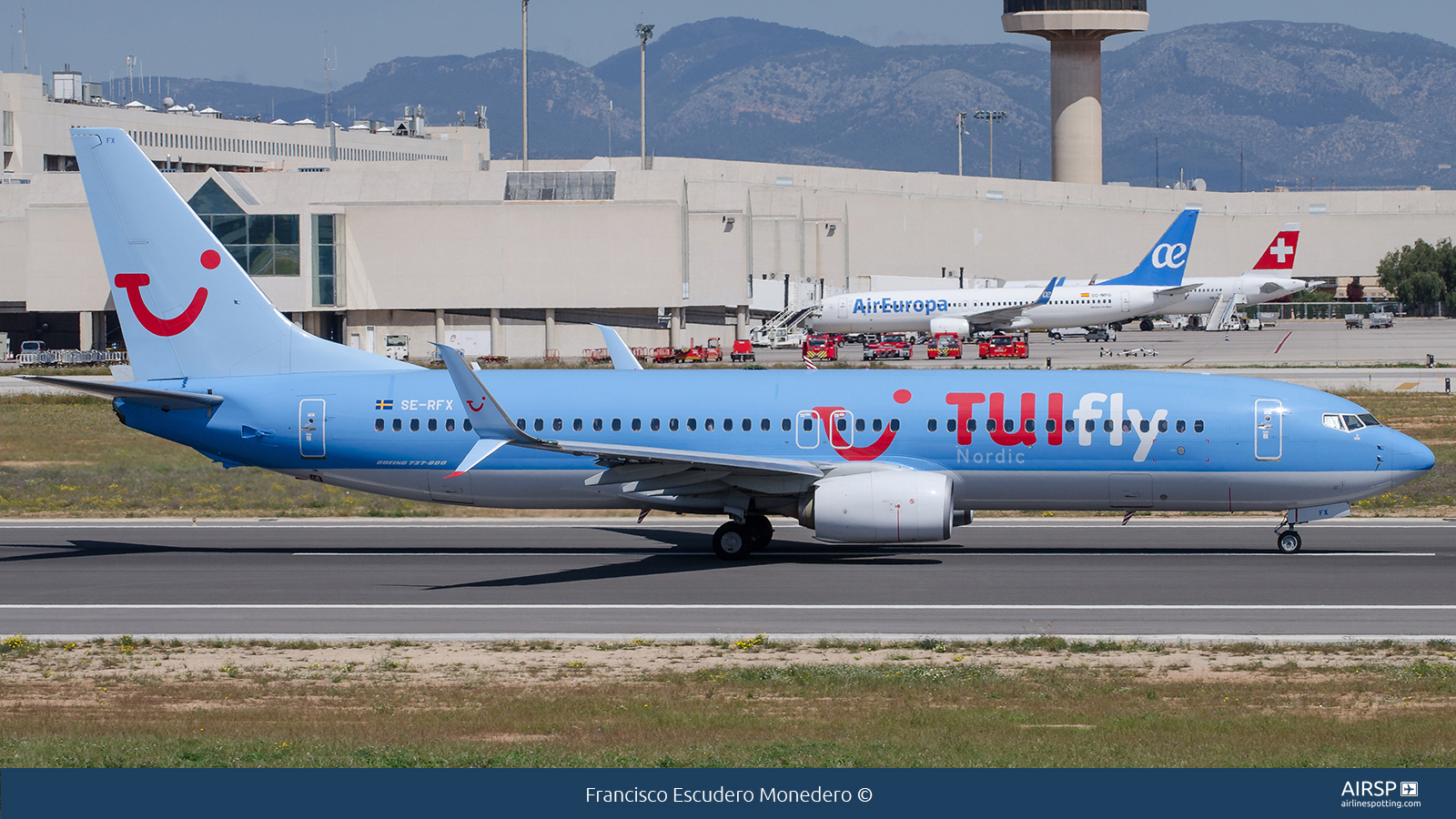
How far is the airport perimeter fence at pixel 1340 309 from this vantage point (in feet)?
580

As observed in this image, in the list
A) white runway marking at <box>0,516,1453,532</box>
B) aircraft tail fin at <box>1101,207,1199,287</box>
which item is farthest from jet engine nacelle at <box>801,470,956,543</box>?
aircraft tail fin at <box>1101,207,1199,287</box>

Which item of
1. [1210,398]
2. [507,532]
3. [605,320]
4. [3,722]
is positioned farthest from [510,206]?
[3,722]

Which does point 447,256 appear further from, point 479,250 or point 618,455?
point 618,455

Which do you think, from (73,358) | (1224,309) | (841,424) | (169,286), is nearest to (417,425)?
(169,286)

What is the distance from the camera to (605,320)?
372 ft

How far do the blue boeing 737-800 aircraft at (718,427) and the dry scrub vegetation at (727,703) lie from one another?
7.61m

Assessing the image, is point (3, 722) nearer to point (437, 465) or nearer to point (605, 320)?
point (437, 465)

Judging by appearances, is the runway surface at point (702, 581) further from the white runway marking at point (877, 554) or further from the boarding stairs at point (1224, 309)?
the boarding stairs at point (1224, 309)

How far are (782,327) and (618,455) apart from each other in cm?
9735

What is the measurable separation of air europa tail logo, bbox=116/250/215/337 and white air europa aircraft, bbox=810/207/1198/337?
8627 centimetres

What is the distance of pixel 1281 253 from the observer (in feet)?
479

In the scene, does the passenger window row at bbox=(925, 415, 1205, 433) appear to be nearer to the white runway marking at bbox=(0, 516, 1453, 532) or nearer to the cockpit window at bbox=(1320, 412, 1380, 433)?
the cockpit window at bbox=(1320, 412, 1380, 433)

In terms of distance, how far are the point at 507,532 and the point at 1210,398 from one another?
53.3 ft

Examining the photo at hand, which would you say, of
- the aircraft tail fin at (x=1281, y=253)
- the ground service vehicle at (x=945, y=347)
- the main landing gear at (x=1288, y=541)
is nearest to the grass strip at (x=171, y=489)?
the main landing gear at (x=1288, y=541)
